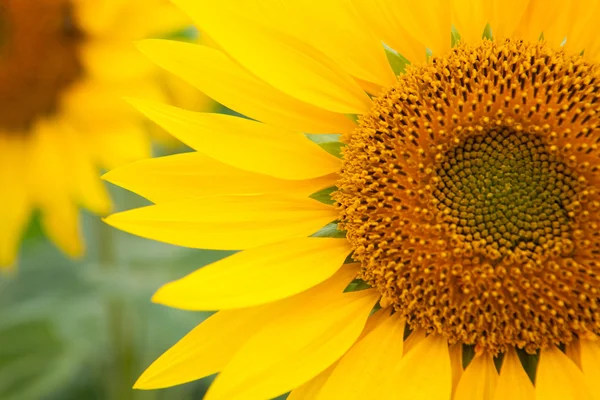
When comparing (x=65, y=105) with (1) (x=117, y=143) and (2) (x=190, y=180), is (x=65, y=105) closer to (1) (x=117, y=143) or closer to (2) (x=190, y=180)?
(1) (x=117, y=143)

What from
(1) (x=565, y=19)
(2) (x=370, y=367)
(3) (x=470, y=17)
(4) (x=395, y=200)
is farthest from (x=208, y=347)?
(1) (x=565, y=19)

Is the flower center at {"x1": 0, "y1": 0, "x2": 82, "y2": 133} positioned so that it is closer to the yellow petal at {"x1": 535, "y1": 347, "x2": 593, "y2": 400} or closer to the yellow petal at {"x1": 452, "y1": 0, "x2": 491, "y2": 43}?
the yellow petal at {"x1": 452, "y1": 0, "x2": 491, "y2": 43}

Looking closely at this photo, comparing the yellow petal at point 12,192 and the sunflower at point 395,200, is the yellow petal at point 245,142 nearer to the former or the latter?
the sunflower at point 395,200

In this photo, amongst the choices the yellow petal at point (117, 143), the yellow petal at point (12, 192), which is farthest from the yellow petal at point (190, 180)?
the yellow petal at point (12, 192)

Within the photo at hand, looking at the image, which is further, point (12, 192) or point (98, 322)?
point (98, 322)

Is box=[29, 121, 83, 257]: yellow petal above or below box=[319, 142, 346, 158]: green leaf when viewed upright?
below

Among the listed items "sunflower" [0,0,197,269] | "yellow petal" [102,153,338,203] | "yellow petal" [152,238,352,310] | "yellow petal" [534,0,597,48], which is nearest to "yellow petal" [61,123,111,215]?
"sunflower" [0,0,197,269]

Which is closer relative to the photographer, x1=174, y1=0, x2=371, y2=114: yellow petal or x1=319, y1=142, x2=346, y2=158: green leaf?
x1=174, y1=0, x2=371, y2=114: yellow petal
